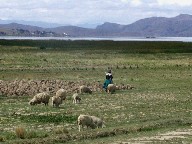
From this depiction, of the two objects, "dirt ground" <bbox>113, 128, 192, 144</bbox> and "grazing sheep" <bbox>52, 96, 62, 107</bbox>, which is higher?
"dirt ground" <bbox>113, 128, 192, 144</bbox>

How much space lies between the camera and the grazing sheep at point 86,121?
22.3 meters

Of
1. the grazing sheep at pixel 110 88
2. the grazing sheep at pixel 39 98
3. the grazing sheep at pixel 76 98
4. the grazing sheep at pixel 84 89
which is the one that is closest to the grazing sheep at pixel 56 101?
the grazing sheep at pixel 39 98

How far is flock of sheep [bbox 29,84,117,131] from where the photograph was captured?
73.8 feet

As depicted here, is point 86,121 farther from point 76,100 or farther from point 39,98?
point 76,100

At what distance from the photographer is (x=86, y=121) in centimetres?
2253

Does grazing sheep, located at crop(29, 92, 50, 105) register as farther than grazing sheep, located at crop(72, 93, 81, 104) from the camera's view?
No

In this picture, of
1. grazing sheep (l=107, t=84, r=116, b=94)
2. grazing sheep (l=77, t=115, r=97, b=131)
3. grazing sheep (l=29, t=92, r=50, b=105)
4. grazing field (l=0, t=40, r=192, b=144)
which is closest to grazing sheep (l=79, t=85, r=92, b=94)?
grazing field (l=0, t=40, r=192, b=144)

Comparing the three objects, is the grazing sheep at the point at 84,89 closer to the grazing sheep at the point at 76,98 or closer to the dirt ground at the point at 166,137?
the grazing sheep at the point at 76,98

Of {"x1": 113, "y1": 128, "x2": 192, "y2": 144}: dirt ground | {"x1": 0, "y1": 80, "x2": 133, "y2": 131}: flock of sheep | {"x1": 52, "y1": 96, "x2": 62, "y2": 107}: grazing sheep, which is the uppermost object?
{"x1": 113, "y1": 128, "x2": 192, "y2": 144}: dirt ground

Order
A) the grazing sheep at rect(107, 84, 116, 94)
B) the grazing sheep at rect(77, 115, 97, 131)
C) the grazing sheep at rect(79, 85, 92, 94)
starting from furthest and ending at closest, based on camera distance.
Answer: the grazing sheep at rect(107, 84, 116, 94) < the grazing sheep at rect(79, 85, 92, 94) < the grazing sheep at rect(77, 115, 97, 131)

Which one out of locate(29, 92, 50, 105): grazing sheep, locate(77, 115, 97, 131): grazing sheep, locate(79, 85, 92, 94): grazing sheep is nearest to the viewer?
locate(77, 115, 97, 131): grazing sheep

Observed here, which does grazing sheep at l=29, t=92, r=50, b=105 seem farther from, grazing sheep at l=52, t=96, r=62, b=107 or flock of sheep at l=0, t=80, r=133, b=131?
grazing sheep at l=52, t=96, r=62, b=107

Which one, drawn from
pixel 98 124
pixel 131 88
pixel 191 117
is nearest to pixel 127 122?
pixel 98 124

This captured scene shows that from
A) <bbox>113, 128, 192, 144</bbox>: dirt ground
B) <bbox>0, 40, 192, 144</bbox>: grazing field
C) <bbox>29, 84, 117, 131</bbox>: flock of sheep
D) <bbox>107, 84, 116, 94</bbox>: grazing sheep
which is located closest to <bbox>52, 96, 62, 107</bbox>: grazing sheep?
<bbox>29, 84, 117, 131</bbox>: flock of sheep
